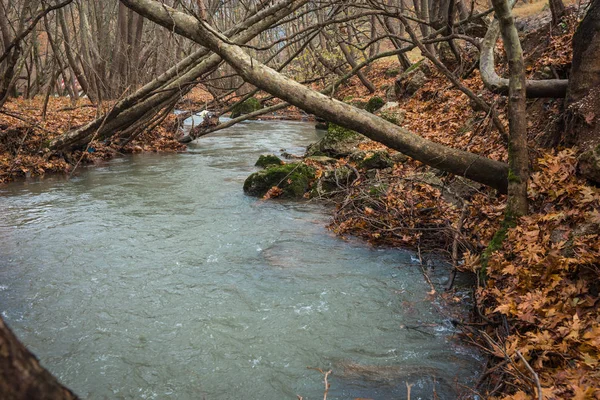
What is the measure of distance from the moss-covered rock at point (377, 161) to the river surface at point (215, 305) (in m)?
1.79

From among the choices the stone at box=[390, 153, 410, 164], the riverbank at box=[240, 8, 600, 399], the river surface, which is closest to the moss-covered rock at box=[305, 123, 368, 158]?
the stone at box=[390, 153, 410, 164]

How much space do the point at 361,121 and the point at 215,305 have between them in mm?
3034

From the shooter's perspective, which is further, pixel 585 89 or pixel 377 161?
pixel 377 161

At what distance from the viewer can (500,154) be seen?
7195mm

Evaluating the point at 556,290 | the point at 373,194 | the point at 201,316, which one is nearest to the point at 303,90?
the point at 373,194

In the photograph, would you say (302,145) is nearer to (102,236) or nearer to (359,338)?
(102,236)

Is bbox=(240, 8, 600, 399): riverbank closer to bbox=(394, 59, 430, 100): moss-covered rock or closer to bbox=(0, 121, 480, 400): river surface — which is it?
bbox=(0, 121, 480, 400): river surface

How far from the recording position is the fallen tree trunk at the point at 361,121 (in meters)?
5.83

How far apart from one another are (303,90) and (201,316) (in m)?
3.31

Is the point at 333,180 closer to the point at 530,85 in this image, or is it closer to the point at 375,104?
the point at 530,85

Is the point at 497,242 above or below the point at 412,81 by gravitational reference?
below

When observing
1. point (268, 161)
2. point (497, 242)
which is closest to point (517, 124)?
point (497, 242)

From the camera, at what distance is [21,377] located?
985mm

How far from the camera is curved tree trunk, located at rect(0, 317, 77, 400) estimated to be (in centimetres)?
95
